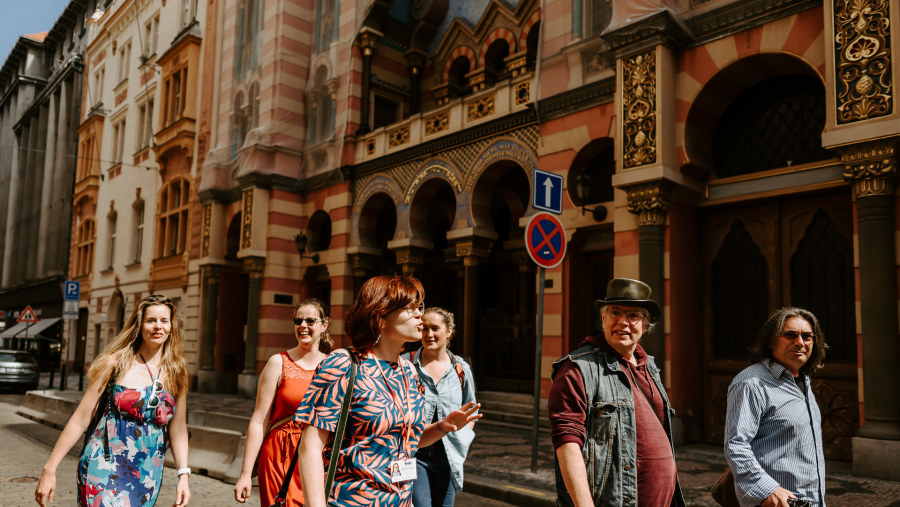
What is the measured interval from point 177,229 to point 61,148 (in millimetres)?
18748

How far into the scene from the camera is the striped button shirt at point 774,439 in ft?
10.6

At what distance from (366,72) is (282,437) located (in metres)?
15.4

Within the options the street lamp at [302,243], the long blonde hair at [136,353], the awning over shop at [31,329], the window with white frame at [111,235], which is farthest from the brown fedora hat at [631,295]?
the awning over shop at [31,329]

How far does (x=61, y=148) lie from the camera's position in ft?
125

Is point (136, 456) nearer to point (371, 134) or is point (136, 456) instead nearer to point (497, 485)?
point (497, 485)

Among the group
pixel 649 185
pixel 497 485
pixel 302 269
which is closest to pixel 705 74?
pixel 649 185

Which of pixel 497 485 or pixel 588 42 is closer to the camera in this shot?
pixel 497 485

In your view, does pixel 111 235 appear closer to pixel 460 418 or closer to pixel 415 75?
pixel 415 75

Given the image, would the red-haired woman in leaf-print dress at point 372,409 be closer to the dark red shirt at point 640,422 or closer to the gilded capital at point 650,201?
the dark red shirt at point 640,422

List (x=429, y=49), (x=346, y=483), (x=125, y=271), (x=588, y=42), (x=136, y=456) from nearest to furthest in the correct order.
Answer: (x=346, y=483), (x=136, y=456), (x=588, y=42), (x=429, y=49), (x=125, y=271)

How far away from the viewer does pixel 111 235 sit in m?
30.0

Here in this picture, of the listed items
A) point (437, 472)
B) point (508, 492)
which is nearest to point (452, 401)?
point (437, 472)

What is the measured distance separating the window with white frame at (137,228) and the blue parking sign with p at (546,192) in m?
22.7

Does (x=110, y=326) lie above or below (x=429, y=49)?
below
